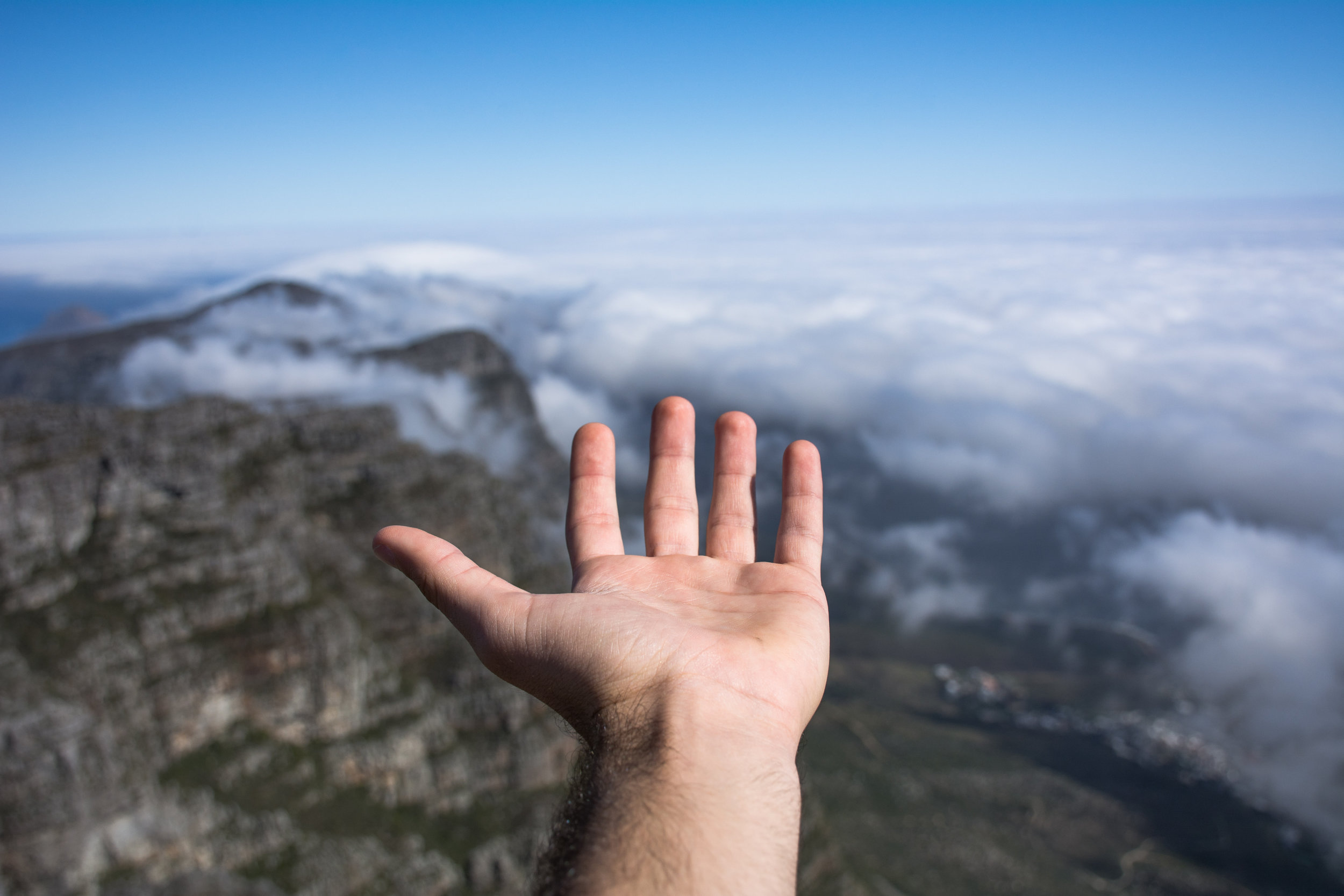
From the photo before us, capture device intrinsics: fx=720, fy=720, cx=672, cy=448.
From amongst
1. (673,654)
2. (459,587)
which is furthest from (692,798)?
(459,587)

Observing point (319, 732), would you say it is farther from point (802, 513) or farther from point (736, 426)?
point (802, 513)

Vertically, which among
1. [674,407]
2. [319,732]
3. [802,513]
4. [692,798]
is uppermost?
[674,407]

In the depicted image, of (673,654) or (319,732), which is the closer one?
(673,654)

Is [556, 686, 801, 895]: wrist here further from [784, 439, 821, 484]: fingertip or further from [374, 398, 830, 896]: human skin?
[784, 439, 821, 484]: fingertip

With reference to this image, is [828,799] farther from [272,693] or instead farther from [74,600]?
[74,600]

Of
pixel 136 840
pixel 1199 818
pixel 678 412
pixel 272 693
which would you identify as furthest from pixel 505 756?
pixel 1199 818

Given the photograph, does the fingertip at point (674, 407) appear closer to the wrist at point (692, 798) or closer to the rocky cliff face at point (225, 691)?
the wrist at point (692, 798)

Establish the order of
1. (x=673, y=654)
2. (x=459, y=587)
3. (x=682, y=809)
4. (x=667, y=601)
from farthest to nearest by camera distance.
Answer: (x=667, y=601), (x=459, y=587), (x=673, y=654), (x=682, y=809)

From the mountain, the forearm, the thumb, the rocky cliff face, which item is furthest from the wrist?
the rocky cliff face
